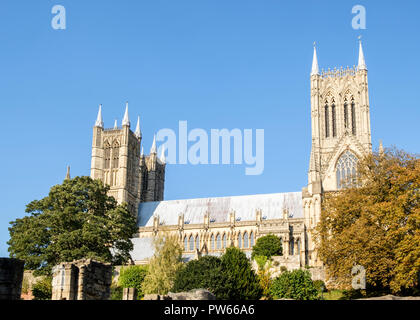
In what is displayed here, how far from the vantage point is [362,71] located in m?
83.2

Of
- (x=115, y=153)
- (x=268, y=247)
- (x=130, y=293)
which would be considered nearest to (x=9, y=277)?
(x=130, y=293)

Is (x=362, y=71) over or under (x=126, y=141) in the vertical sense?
over

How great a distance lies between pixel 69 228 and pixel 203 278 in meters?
12.4

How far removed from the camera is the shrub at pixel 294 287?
150 ft

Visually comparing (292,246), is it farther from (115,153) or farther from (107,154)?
(107,154)

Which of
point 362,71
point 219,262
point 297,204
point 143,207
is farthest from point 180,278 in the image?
point 362,71

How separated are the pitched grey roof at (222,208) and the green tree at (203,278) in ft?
101

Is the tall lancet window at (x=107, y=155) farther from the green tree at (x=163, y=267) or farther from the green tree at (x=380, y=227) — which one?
the green tree at (x=380, y=227)

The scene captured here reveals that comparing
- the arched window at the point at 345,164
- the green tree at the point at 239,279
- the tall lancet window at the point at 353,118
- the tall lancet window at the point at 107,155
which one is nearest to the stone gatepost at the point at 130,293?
the green tree at the point at 239,279

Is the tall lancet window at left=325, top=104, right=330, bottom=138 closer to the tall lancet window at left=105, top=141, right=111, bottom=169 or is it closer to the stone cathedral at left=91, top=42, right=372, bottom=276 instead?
the stone cathedral at left=91, top=42, right=372, bottom=276

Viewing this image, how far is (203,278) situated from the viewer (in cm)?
4566

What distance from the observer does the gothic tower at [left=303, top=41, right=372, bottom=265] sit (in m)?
73.1
